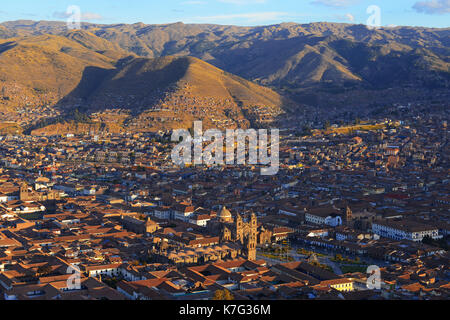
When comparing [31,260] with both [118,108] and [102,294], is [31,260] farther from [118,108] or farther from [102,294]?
[118,108]

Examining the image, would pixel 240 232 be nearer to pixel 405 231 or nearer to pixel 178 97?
pixel 405 231

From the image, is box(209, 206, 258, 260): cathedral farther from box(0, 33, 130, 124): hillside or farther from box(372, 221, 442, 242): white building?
box(0, 33, 130, 124): hillside

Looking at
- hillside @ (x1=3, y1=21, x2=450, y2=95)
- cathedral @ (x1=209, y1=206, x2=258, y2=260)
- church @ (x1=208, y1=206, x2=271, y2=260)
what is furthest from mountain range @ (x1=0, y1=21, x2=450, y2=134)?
cathedral @ (x1=209, y1=206, x2=258, y2=260)

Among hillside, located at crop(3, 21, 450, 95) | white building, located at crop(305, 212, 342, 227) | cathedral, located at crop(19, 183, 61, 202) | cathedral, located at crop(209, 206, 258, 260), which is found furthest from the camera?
hillside, located at crop(3, 21, 450, 95)

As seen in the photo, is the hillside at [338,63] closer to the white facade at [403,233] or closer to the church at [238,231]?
the white facade at [403,233]

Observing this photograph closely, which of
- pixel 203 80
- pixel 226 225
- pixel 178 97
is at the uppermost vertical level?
pixel 203 80

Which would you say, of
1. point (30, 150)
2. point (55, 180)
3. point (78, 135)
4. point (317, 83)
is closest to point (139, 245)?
point (55, 180)

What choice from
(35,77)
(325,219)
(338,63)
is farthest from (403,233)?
(338,63)
